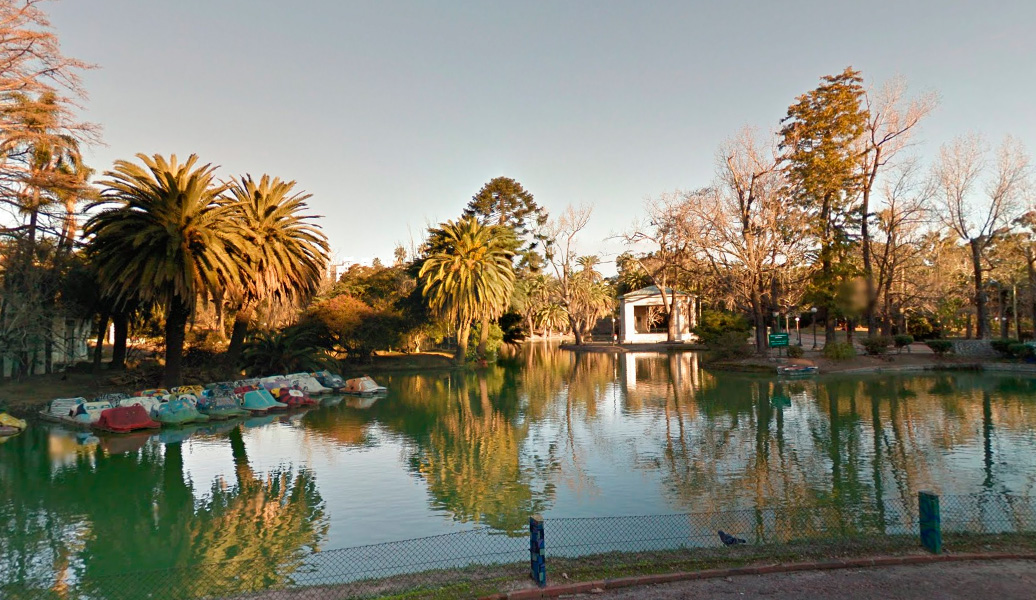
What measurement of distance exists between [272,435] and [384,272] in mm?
38594

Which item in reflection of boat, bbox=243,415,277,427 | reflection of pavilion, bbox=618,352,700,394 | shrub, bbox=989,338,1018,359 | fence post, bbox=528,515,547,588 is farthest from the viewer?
shrub, bbox=989,338,1018,359

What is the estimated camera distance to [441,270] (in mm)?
47219

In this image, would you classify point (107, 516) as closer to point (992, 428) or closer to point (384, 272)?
point (992, 428)

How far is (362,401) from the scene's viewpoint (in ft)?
107

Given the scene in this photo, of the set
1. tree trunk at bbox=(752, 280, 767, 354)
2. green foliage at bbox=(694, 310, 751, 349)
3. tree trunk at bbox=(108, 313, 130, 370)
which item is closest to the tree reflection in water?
tree trunk at bbox=(108, 313, 130, 370)

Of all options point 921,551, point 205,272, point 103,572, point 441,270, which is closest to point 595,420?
point 921,551

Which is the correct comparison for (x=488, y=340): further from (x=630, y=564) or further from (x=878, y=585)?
(x=878, y=585)

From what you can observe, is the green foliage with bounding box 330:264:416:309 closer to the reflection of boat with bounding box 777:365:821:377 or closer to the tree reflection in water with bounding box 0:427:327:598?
the reflection of boat with bounding box 777:365:821:377

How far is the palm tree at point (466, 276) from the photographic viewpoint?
4791 cm

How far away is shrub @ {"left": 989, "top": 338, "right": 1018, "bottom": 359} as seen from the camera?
1516 inches

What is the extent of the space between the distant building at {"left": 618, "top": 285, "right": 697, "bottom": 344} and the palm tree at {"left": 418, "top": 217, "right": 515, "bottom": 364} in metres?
27.0

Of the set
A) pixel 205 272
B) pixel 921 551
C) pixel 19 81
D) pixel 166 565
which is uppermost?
pixel 19 81

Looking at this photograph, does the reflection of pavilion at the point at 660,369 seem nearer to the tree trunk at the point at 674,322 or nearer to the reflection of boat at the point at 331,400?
the tree trunk at the point at 674,322

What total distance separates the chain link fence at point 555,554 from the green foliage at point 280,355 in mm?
31221
